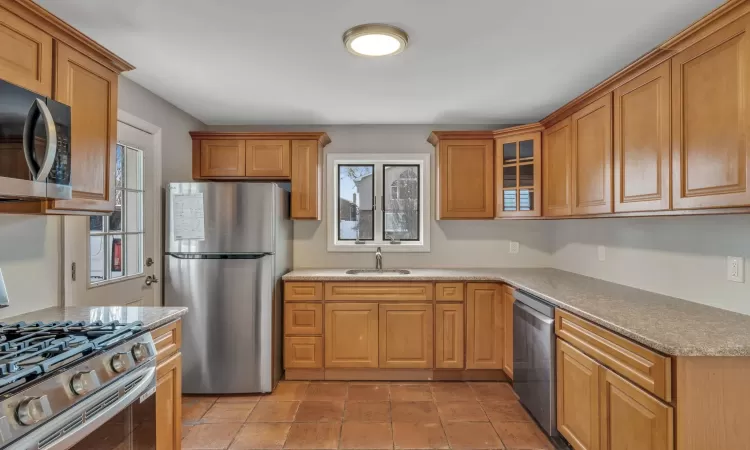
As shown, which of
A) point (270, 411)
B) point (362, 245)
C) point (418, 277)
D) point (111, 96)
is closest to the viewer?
point (111, 96)

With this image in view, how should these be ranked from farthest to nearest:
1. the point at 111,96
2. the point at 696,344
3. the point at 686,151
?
the point at 111,96 → the point at 686,151 → the point at 696,344

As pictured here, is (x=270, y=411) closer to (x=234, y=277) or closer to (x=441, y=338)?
(x=234, y=277)

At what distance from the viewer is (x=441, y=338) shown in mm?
3334

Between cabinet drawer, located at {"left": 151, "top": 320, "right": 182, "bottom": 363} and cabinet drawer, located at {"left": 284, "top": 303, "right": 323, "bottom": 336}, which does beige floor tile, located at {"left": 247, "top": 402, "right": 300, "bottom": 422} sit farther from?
cabinet drawer, located at {"left": 151, "top": 320, "right": 182, "bottom": 363}

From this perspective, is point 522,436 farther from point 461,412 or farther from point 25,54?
point 25,54

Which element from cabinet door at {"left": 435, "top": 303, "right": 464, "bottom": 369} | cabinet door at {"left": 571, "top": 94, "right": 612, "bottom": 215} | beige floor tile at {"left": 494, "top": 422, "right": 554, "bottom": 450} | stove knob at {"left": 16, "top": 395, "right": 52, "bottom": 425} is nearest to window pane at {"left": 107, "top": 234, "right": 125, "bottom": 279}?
stove knob at {"left": 16, "top": 395, "right": 52, "bottom": 425}

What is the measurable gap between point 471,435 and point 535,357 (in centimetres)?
64

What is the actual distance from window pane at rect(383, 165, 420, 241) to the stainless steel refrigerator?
4.62 feet

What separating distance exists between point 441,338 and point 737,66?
254 cm

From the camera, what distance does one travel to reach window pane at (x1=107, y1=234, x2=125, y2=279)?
2582 mm

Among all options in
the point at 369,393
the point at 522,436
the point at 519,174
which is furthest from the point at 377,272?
the point at 522,436

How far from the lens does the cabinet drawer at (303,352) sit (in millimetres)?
3328

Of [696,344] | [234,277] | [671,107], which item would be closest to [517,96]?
[671,107]

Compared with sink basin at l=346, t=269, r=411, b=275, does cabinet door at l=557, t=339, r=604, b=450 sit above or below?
below
